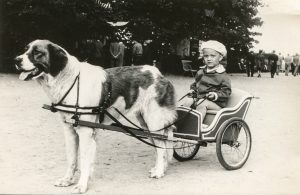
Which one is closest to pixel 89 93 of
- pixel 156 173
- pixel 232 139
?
pixel 156 173

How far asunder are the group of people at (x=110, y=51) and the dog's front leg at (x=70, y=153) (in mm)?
18038

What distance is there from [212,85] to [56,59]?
2764 millimetres

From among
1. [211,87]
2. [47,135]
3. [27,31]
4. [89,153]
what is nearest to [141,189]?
[89,153]

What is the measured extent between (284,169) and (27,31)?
60.2 ft

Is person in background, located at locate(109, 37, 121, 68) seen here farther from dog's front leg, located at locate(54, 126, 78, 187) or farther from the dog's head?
the dog's head

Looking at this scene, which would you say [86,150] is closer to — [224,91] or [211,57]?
[224,91]

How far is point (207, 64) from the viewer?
26.4 ft

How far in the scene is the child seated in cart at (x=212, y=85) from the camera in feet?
25.9

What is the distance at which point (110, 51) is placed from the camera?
89.1ft

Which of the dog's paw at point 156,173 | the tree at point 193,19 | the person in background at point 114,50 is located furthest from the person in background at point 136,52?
the dog's paw at point 156,173

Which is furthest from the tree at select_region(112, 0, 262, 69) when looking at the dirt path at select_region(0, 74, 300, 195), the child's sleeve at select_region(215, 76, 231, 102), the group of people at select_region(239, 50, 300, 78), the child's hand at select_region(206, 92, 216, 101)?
the child's hand at select_region(206, 92, 216, 101)

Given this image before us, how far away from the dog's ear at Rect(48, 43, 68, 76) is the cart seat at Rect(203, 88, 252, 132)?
2.37 meters

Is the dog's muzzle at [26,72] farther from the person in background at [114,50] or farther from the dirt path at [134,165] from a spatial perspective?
the person in background at [114,50]

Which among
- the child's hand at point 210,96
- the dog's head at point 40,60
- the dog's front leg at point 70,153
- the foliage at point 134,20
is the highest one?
the foliage at point 134,20
